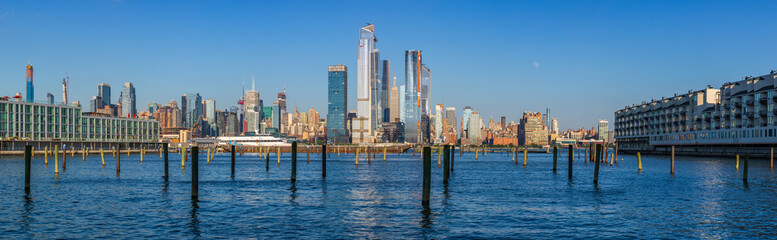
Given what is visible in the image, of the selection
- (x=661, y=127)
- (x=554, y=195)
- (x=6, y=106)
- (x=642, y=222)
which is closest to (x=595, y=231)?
(x=642, y=222)

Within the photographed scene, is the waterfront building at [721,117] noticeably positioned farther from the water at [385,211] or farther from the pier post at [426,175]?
the pier post at [426,175]

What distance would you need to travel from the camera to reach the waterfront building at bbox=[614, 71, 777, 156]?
13062cm

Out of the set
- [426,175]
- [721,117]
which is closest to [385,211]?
[426,175]

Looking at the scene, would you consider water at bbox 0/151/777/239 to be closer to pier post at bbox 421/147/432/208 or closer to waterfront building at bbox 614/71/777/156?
pier post at bbox 421/147/432/208

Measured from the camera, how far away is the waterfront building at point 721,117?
131m

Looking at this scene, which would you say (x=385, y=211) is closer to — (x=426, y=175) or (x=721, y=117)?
(x=426, y=175)

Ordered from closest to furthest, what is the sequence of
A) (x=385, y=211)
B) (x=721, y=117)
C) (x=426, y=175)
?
(x=385, y=211), (x=426, y=175), (x=721, y=117)

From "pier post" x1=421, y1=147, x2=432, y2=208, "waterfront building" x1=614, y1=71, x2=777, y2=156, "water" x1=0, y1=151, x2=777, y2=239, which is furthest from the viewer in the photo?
"waterfront building" x1=614, y1=71, x2=777, y2=156

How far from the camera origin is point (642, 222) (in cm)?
3622

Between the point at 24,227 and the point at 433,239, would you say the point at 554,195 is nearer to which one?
the point at 433,239

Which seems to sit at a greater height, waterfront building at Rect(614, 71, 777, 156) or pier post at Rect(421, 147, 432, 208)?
waterfront building at Rect(614, 71, 777, 156)

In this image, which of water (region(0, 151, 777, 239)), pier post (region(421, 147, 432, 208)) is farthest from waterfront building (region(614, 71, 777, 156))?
pier post (region(421, 147, 432, 208))

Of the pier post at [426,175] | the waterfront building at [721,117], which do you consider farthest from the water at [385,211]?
the waterfront building at [721,117]

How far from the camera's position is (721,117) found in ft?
494
